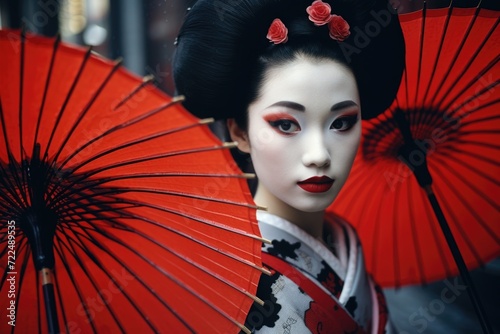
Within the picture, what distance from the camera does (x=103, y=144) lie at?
1.13 m

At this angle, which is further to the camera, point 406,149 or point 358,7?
point 406,149

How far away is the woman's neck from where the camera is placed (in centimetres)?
161

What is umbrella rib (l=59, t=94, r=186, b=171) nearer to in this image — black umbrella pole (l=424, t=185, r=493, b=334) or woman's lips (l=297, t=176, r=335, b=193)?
woman's lips (l=297, t=176, r=335, b=193)

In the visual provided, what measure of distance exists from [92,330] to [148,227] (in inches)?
11.4

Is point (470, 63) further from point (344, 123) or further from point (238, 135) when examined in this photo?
point (238, 135)

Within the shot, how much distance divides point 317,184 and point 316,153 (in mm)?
104

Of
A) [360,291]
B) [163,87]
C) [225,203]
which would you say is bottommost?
[360,291]

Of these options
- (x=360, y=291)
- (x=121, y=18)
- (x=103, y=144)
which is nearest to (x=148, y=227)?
(x=103, y=144)

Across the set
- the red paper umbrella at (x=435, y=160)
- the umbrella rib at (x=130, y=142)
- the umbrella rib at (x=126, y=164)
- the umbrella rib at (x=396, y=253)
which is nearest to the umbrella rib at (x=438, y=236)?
the red paper umbrella at (x=435, y=160)

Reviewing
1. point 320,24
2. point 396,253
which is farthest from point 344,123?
point 396,253

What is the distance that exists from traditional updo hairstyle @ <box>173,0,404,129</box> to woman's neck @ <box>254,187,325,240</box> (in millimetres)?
269

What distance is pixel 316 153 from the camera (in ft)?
4.50

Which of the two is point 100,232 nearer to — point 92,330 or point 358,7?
point 92,330

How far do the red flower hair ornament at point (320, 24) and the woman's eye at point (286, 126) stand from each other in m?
0.22
